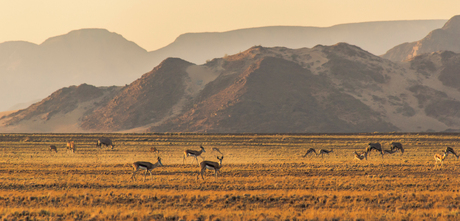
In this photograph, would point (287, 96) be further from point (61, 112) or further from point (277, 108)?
point (61, 112)

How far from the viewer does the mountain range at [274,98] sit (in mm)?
113750

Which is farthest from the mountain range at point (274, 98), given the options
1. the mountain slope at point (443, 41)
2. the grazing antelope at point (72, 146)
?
the grazing antelope at point (72, 146)

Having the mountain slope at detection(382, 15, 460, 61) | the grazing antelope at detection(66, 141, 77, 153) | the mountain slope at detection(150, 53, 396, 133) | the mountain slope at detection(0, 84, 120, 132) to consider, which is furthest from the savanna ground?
the mountain slope at detection(382, 15, 460, 61)

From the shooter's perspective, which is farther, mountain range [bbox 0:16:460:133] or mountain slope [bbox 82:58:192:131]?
mountain slope [bbox 82:58:192:131]

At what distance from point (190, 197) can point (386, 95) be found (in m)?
122

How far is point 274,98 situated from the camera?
120 meters

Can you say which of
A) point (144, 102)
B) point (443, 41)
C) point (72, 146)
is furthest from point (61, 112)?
point (443, 41)

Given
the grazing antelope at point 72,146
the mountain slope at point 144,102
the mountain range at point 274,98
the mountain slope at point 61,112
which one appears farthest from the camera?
the mountain slope at point 61,112

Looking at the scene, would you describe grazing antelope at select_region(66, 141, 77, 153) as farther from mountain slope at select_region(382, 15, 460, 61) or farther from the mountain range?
mountain slope at select_region(382, 15, 460, 61)

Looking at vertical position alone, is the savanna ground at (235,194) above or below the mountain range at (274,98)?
below

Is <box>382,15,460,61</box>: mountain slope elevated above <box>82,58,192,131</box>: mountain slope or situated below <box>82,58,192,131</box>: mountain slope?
above

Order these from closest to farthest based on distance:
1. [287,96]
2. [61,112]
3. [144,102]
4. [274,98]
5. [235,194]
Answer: [235,194]
[287,96]
[274,98]
[144,102]
[61,112]

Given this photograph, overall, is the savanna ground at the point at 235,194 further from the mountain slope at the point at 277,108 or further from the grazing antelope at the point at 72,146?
the mountain slope at the point at 277,108

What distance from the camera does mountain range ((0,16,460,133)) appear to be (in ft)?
373
